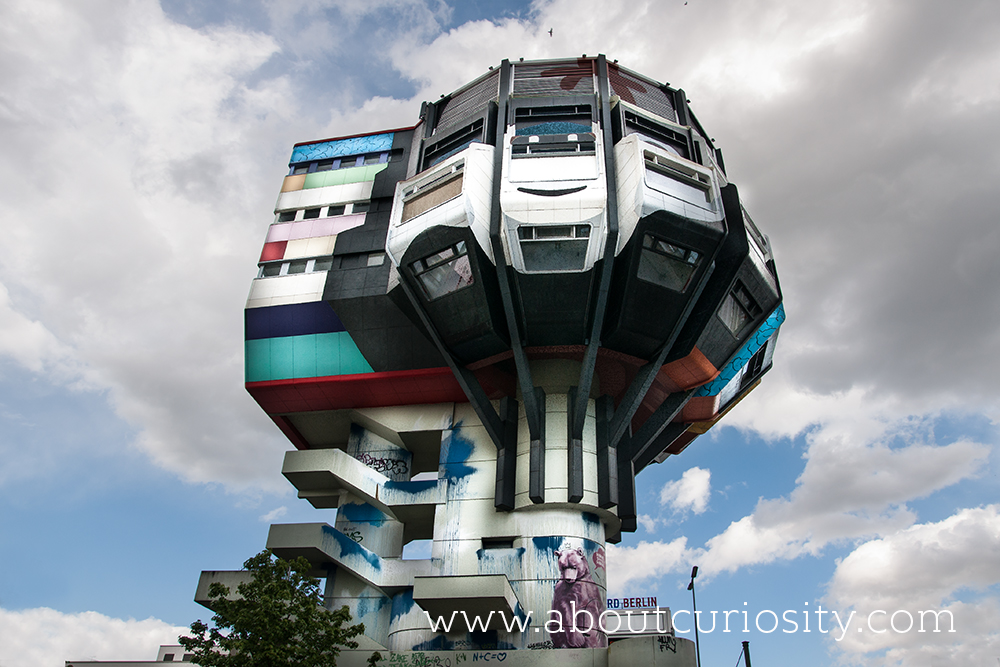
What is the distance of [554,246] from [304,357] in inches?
703

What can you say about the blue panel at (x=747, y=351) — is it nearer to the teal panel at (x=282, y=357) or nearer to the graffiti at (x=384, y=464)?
the graffiti at (x=384, y=464)

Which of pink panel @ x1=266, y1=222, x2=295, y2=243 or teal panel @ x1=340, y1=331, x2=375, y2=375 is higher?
pink panel @ x1=266, y1=222, x2=295, y2=243

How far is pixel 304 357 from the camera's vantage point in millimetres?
43219

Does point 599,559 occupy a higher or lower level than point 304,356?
lower

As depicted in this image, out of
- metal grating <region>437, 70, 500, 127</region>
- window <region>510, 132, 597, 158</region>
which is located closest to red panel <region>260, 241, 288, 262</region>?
metal grating <region>437, 70, 500, 127</region>

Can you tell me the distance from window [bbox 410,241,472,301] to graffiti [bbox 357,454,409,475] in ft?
37.8

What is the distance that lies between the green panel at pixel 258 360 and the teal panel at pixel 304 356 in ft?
5.60

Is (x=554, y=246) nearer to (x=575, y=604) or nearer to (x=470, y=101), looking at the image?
(x=470, y=101)

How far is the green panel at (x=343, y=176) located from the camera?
50112 millimetres

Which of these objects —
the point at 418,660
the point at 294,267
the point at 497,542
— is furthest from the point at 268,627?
the point at 294,267

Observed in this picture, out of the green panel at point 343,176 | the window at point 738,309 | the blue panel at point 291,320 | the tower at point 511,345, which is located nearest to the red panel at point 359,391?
the tower at point 511,345

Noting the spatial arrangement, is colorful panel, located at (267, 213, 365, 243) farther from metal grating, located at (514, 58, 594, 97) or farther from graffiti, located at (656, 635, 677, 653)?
graffiti, located at (656, 635, 677, 653)

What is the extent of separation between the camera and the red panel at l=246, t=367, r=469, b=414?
138ft

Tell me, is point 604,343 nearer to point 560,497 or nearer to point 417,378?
point 560,497
